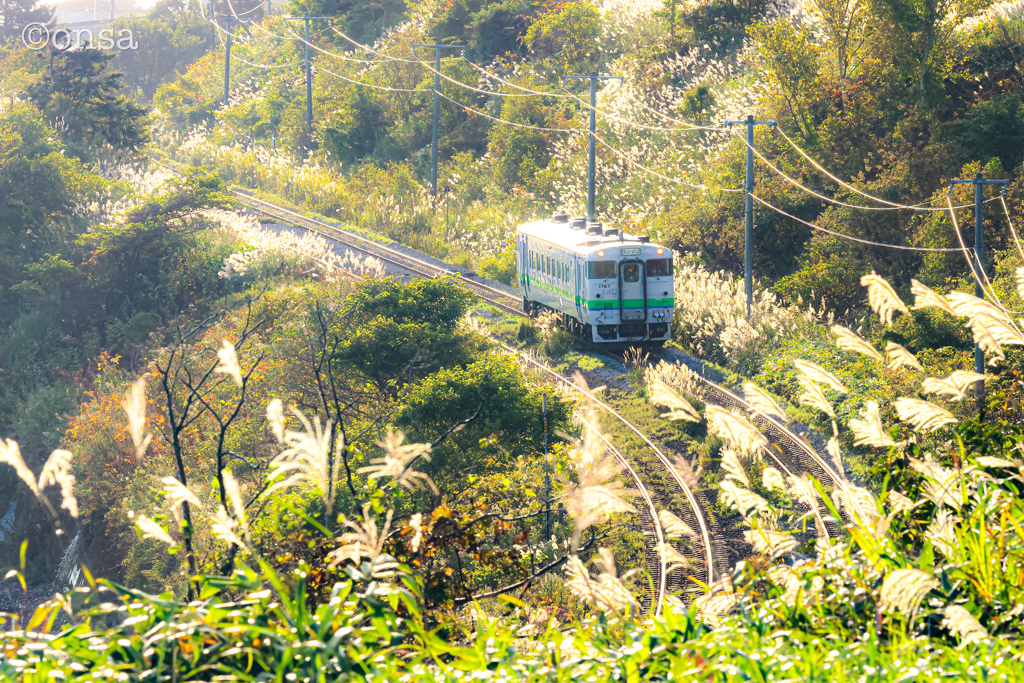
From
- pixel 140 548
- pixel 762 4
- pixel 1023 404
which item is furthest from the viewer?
pixel 762 4

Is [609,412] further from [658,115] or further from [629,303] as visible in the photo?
[658,115]

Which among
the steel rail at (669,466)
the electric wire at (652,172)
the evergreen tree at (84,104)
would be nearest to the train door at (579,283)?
the steel rail at (669,466)

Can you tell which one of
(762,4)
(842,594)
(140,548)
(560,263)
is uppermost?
(762,4)

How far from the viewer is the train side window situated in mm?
24156

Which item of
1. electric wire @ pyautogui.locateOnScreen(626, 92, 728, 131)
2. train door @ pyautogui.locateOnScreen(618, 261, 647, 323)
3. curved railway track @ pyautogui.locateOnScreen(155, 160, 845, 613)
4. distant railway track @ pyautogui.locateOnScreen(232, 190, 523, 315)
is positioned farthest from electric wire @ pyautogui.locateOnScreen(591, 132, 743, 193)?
train door @ pyautogui.locateOnScreen(618, 261, 647, 323)

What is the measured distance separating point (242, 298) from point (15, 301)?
8.29 m

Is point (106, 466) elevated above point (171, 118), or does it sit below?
below

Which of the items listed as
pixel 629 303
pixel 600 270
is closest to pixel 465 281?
pixel 600 270

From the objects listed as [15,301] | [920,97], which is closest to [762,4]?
[920,97]

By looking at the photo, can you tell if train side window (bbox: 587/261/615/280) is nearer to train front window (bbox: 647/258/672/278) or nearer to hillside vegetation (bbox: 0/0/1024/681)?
train front window (bbox: 647/258/672/278)

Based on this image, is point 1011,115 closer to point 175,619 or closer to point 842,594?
point 842,594

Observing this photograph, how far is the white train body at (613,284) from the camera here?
24281 millimetres

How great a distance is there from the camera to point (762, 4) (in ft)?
152

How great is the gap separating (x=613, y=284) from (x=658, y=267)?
1255 mm
